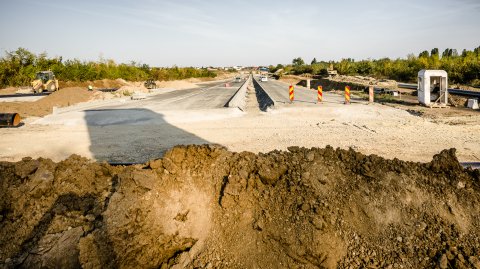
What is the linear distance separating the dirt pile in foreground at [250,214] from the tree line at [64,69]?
45236mm

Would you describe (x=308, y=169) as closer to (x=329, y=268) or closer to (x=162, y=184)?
(x=329, y=268)

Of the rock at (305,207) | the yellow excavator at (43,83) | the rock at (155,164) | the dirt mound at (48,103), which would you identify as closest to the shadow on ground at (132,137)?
the rock at (155,164)

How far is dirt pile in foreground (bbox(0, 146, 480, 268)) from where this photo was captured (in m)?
3.37

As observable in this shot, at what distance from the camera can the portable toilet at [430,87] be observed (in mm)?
16078

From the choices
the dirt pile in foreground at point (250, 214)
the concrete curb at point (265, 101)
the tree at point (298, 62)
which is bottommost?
the dirt pile in foreground at point (250, 214)

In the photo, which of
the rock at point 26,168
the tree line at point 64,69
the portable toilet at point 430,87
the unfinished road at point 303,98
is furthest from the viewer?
the tree line at point 64,69

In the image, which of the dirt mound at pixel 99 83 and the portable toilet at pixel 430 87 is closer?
the portable toilet at pixel 430 87

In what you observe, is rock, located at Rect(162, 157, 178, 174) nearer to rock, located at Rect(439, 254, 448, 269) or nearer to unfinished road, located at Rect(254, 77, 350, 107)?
rock, located at Rect(439, 254, 448, 269)

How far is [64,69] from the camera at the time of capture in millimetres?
44812

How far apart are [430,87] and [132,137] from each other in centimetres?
1703

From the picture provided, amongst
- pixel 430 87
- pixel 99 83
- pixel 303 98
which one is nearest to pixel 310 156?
pixel 430 87

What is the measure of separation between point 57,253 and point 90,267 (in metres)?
0.53

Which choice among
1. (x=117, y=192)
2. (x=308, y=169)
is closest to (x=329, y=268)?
(x=308, y=169)

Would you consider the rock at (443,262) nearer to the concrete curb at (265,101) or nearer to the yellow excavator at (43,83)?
the concrete curb at (265,101)
